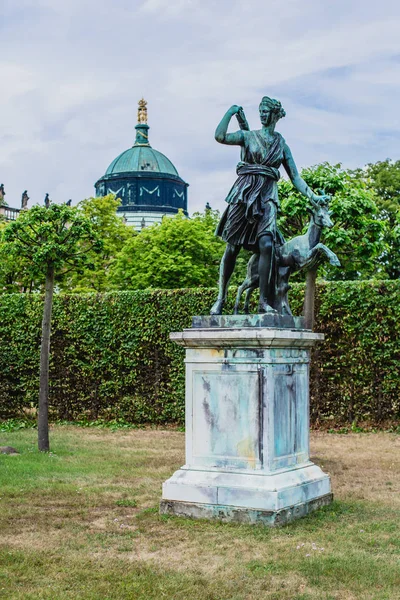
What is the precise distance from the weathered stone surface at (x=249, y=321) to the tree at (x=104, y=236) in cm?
2124

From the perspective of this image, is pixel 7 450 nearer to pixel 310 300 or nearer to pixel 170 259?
pixel 310 300

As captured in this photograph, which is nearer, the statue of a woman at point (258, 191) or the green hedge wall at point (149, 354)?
the statue of a woman at point (258, 191)

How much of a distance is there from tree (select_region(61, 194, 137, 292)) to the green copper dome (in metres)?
25.2

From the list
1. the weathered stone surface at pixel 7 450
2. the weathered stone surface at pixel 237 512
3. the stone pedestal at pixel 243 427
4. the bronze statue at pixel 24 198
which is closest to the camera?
the weathered stone surface at pixel 237 512

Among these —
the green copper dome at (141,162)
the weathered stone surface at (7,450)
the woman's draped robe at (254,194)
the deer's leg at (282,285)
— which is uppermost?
→ the green copper dome at (141,162)

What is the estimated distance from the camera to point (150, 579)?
221 inches

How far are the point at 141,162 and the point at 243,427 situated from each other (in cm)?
5274

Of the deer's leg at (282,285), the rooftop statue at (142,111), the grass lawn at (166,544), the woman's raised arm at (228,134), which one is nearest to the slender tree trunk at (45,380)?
the grass lawn at (166,544)

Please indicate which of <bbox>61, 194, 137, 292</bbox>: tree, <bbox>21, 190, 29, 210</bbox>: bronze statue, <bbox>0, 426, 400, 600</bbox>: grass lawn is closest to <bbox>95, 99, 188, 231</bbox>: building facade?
<bbox>21, 190, 29, 210</bbox>: bronze statue

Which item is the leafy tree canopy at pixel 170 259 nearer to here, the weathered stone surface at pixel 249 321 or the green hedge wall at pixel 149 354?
the green hedge wall at pixel 149 354

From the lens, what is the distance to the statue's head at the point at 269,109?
8.00 m

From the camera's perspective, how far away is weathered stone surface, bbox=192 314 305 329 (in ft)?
24.7

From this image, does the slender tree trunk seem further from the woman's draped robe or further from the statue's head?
the statue's head

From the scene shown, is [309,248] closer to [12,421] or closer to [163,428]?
[163,428]
